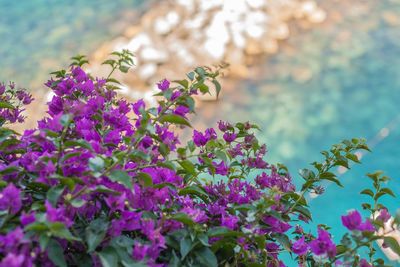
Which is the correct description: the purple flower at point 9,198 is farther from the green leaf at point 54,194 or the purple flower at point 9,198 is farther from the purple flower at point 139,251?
the purple flower at point 139,251

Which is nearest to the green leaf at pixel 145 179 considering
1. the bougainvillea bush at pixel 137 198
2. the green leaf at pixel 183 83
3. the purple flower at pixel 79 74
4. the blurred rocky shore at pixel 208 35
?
the bougainvillea bush at pixel 137 198

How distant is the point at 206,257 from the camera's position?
93cm

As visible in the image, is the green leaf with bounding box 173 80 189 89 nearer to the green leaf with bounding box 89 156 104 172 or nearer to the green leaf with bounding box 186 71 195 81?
the green leaf with bounding box 186 71 195 81

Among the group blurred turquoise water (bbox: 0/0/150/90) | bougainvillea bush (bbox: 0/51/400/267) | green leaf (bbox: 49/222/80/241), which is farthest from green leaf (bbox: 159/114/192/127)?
blurred turquoise water (bbox: 0/0/150/90)

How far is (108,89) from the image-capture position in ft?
4.24

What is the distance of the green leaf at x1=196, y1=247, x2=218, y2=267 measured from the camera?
36.5 inches

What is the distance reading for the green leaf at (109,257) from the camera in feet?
2.60

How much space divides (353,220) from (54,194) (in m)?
0.46

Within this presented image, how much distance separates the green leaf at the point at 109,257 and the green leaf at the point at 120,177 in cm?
11

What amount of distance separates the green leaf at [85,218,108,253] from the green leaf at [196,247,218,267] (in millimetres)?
175

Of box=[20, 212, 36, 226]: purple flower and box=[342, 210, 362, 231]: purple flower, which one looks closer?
box=[20, 212, 36, 226]: purple flower

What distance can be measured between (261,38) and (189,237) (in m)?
2.59

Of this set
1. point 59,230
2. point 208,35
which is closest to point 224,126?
point 59,230

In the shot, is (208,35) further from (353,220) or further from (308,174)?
(353,220)
